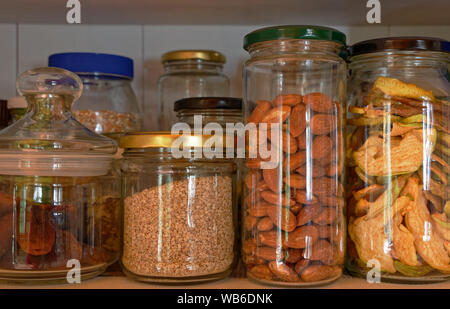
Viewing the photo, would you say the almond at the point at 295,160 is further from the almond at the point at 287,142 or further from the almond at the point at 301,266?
the almond at the point at 301,266

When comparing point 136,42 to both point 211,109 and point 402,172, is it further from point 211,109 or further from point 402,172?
point 402,172

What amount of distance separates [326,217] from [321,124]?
12cm

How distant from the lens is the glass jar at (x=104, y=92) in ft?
2.58

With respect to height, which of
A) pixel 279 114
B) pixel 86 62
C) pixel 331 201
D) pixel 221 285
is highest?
pixel 86 62

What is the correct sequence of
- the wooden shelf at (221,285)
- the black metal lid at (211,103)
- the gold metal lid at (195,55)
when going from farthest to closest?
the gold metal lid at (195,55) < the black metal lid at (211,103) < the wooden shelf at (221,285)

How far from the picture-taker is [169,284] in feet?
Result: 1.92

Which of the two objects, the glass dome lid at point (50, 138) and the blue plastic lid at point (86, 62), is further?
the blue plastic lid at point (86, 62)

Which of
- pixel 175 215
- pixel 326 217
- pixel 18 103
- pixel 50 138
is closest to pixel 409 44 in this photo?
pixel 326 217

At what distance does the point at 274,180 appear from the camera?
1.93ft

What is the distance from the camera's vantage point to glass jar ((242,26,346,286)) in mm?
580

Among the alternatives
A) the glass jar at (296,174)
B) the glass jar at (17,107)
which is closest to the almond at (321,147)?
the glass jar at (296,174)

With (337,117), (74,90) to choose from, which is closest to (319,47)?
(337,117)
